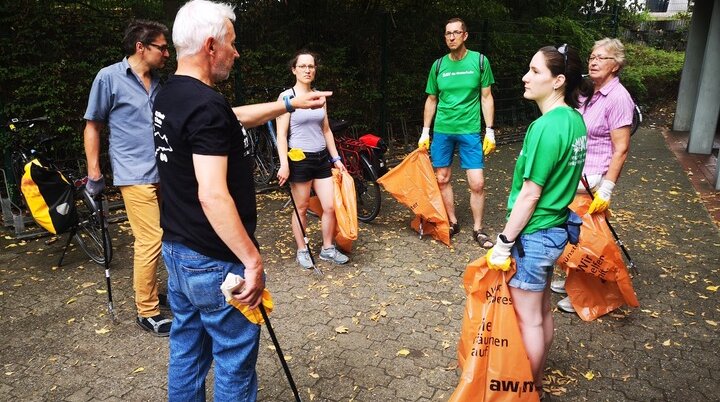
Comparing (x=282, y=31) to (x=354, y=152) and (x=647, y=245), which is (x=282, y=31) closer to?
(x=354, y=152)

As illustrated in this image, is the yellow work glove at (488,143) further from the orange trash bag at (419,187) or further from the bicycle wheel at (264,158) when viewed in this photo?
the bicycle wheel at (264,158)

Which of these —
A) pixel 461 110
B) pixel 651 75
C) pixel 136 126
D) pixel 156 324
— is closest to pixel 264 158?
pixel 461 110

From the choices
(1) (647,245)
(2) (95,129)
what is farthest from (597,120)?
(2) (95,129)

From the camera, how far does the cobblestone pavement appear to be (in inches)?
122

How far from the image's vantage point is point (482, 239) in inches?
203

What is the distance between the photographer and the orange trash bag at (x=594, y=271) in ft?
11.3

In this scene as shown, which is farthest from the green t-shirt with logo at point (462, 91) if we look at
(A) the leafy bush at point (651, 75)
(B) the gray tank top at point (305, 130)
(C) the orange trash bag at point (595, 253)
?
(A) the leafy bush at point (651, 75)

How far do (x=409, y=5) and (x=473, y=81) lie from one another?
14.3 feet

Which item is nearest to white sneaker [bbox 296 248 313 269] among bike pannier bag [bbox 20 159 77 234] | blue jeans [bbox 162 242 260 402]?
bike pannier bag [bbox 20 159 77 234]

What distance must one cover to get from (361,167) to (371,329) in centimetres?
264

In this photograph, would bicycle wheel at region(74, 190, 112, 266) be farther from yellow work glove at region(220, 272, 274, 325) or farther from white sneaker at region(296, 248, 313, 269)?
yellow work glove at region(220, 272, 274, 325)

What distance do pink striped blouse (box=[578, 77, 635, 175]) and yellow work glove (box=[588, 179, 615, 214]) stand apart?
0.17 meters

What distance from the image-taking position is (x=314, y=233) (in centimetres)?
557

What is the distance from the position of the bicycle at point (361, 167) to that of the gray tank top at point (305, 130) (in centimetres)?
122
